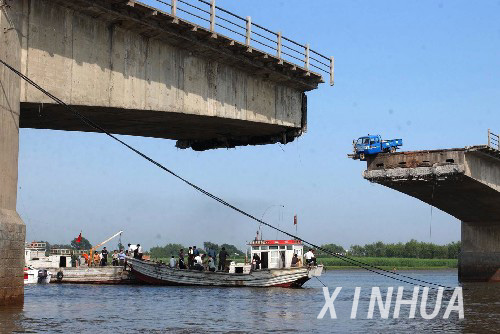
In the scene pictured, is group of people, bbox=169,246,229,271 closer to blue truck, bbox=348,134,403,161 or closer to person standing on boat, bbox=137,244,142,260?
person standing on boat, bbox=137,244,142,260

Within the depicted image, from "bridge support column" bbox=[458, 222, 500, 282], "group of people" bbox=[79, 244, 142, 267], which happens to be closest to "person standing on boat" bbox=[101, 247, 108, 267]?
"group of people" bbox=[79, 244, 142, 267]

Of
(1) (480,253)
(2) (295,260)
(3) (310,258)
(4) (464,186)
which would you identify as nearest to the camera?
(2) (295,260)

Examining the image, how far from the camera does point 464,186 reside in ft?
187

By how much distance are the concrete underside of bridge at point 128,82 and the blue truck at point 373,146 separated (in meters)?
14.0

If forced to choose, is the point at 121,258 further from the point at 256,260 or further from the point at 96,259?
the point at 256,260

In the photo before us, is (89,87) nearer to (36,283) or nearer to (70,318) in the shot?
(70,318)

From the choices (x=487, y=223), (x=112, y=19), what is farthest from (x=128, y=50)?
(x=487, y=223)

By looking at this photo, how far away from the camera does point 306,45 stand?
39469mm

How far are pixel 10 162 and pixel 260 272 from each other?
76.4 ft

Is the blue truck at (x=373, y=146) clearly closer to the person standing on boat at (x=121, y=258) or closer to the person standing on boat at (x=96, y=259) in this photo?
the person standing on boat at (x=121, y=258)

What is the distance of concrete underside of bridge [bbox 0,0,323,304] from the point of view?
84.5 ft

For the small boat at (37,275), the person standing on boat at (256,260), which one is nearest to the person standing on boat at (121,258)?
the small boat at (37,275)

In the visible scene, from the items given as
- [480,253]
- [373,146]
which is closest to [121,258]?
[373,146]

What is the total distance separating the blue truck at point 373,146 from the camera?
5416cm
